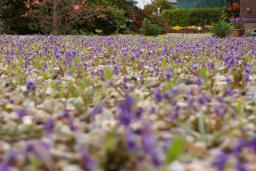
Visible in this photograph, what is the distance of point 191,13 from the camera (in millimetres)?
28219

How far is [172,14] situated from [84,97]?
26639 mm

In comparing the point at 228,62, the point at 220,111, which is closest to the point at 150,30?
the point at 228,62

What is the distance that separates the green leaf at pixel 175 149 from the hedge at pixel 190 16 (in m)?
26.6

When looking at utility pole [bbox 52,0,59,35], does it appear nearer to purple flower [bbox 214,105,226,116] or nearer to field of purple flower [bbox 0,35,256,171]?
field of purple flower [bbox 0,35,256,171]

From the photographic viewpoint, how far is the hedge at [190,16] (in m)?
27.6

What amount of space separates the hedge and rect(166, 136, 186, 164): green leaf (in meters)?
26.6

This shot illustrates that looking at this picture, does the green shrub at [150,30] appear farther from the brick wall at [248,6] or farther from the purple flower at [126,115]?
the purple flower at [126,115]

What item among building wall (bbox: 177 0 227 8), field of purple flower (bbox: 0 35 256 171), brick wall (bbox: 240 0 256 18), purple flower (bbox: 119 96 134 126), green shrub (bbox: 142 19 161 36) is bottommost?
green shrub (bbox: 142 19 161 36)

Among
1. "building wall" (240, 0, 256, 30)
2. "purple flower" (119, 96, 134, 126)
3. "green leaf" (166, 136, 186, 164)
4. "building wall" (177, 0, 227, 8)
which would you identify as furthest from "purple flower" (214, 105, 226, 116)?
"building wall" (177, 0, 227, 8)

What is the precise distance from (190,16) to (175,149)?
2752cm

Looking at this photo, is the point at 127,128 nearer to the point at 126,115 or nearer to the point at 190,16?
the point at 126,115

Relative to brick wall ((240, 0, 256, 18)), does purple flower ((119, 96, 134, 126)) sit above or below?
below

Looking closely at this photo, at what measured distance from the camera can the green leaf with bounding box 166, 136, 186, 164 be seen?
4.35ft

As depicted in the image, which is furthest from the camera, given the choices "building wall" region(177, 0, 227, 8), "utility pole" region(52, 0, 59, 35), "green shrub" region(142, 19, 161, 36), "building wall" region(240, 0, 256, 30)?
"building wall" region(177, 0, 227, 8)
